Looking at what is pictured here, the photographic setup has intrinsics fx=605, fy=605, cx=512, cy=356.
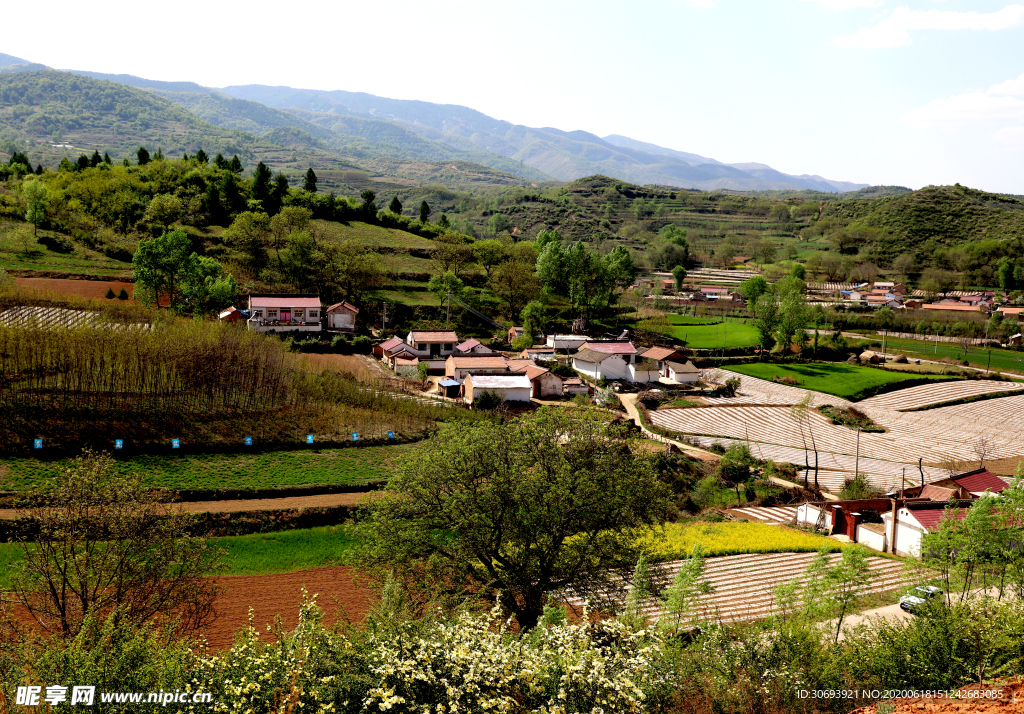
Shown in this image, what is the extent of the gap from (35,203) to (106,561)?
5833 centimetres

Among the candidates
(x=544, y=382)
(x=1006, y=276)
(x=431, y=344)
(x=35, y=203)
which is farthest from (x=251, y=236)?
(x=1006, y=276)

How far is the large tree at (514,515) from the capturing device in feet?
49.6

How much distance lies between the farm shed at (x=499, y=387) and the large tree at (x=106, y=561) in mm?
24712

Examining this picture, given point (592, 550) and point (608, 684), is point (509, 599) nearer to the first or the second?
point (592, 550)

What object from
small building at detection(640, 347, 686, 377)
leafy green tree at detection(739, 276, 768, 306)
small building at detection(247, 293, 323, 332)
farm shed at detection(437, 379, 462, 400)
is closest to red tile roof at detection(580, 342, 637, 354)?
small building at detection(640, 347, 686, 377)

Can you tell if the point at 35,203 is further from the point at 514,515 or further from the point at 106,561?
the point at 514,515

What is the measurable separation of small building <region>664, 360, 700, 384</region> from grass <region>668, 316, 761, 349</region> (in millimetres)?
9987

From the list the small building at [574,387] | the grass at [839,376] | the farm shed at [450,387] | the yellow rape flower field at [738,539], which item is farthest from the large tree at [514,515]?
the grass at [839,376]

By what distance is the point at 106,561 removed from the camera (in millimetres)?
13352

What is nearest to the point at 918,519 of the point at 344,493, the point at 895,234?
the point at 344,493

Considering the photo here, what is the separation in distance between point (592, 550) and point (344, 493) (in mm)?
13387

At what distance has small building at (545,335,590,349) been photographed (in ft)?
179

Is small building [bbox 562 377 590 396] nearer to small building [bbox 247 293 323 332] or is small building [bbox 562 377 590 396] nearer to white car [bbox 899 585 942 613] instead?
small building [bbox 247 293 323 332]

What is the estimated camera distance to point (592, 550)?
1588 cm
